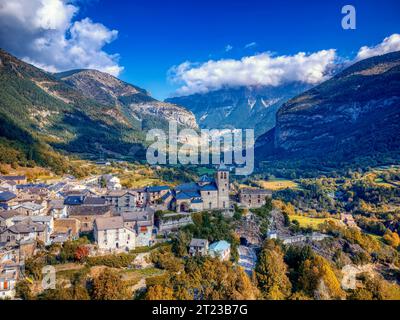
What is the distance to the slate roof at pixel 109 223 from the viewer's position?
45869 millimetres

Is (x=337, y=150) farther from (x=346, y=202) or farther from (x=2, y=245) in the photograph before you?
(x=2, y=245)

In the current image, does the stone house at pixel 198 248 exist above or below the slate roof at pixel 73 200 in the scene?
below

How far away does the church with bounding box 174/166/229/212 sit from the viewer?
5759cm

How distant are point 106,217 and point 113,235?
Answer: 445 centimetres

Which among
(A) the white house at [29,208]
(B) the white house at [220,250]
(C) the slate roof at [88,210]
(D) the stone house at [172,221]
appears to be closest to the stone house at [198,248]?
(B) the white house at [220,250]

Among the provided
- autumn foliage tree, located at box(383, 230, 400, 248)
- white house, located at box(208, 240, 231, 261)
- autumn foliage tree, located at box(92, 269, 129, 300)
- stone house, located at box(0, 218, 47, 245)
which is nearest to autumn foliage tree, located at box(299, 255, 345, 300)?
white house, located at box(208, 240, 231, 261)

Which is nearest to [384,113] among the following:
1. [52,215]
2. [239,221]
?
[239,221]

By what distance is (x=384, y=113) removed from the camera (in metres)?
193

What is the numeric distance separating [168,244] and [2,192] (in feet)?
110

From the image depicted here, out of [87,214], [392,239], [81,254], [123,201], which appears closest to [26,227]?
[81,254]

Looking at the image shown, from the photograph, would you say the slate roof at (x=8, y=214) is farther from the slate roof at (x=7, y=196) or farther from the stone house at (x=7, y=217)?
the slate roof at (x=7, y=196)

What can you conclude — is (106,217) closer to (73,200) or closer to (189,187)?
(73,200)
